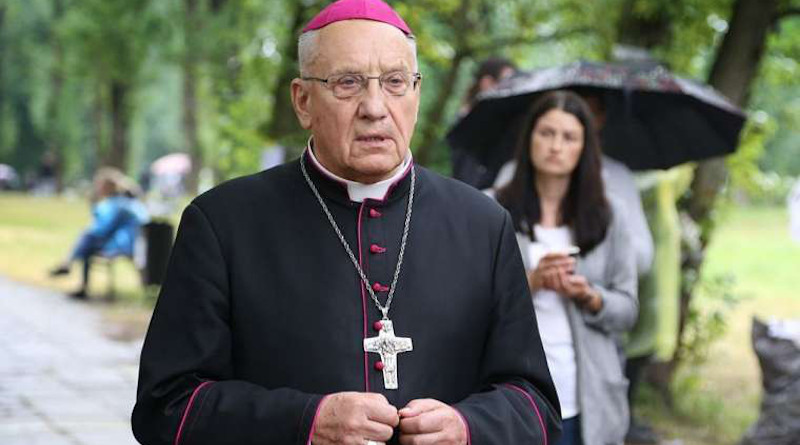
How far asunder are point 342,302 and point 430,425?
36 centimetres

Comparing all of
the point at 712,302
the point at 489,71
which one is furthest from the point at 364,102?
the point at 712,302

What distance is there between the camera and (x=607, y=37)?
33.0ft

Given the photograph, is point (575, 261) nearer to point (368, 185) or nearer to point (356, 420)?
point (368, 185)

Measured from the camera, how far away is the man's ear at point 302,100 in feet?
9.52

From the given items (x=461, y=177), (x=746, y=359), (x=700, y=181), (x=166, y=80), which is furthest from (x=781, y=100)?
(x=166, y=80)

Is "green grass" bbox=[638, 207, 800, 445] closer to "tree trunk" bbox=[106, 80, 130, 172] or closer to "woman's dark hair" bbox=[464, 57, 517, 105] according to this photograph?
"woman's dark hair" bbox=[464, 57, 517, 105]

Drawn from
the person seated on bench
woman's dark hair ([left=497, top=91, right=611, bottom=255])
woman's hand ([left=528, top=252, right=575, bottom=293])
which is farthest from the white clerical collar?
the person seated on bench

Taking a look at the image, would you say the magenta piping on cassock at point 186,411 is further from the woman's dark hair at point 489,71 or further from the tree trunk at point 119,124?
the tree trunk at point 119,124

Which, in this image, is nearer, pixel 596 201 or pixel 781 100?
pixel 596 201

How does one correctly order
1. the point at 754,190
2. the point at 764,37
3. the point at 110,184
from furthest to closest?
the point at 110,184
the point at 754,190
the point at 764,37

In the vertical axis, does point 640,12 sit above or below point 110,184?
above

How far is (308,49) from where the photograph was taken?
2.88m

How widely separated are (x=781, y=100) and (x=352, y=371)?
32.7ft

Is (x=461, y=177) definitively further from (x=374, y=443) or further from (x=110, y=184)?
(x=110, y=184)
